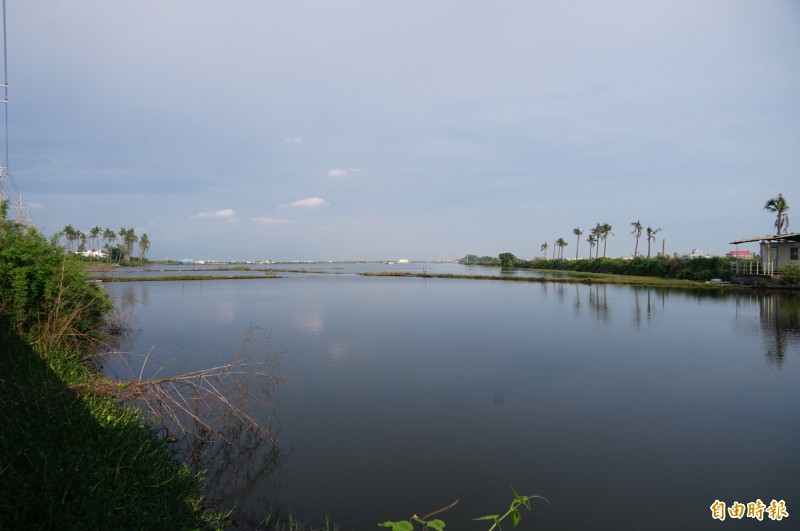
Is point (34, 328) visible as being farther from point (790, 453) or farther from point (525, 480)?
point (790, 453)

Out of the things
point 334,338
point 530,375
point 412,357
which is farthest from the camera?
point 334,338

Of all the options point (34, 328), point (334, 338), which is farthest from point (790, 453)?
point (34, 328)

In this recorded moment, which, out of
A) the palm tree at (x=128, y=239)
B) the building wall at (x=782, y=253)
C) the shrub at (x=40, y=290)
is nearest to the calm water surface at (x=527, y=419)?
the shrub at (x=40, y=290)

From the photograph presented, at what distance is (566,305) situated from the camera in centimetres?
3209

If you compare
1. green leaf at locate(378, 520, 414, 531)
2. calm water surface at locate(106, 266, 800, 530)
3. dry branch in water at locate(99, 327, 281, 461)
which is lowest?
calm water surface at locate(106, 266, 800, 530)

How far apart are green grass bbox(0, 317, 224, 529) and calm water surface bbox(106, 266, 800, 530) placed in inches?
51.6

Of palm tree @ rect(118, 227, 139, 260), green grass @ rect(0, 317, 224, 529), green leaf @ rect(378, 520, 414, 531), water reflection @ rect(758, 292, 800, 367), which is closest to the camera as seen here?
green leaf @ rect(378, 520, 414, 531)

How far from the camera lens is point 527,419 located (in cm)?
988

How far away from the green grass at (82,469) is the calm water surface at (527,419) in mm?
1311

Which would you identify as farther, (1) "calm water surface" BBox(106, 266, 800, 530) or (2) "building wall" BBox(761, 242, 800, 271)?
(2) "building wall" BBox(761, 242, 800, 271)

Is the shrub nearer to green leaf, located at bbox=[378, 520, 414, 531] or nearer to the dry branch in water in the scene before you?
the dry branch in water

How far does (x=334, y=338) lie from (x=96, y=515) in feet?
51.1

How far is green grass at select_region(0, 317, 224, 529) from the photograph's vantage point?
384 centimetres

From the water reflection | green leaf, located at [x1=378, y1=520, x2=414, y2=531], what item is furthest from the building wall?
green leaf, located at [x1=378, y1=520, x2=414, y2=531]
